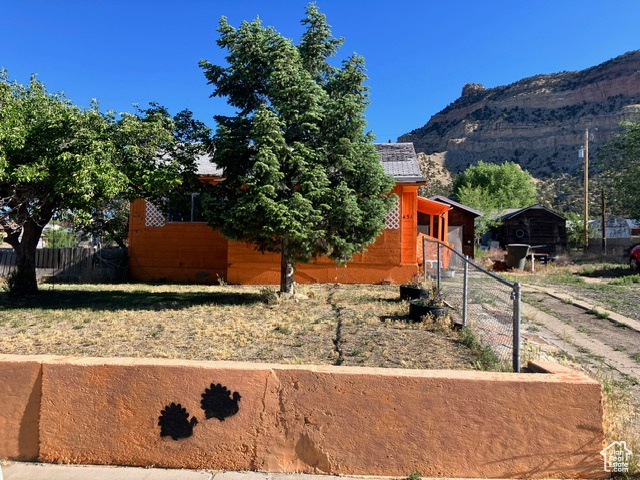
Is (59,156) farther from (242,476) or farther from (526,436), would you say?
(526,436)

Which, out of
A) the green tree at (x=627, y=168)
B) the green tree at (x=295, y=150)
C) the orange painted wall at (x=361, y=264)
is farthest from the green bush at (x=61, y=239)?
the green tree at (x=627, y=168)

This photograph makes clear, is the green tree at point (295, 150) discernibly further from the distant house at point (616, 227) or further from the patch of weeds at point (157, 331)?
the distant house at point (616, 227)

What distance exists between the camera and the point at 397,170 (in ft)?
46.1

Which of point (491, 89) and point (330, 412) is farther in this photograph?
point (491, 89)

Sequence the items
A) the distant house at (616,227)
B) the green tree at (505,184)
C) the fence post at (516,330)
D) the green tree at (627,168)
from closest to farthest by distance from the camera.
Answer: the fence post at (516,330)
the green tree at (627,168)
the distant house at (616,227)
the green tree at (505,184)

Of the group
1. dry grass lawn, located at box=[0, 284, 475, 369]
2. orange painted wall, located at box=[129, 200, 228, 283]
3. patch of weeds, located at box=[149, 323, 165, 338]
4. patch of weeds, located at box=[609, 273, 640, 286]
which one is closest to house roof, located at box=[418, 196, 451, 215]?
patch of weeds, located at box=[609, 273, 640, 286]

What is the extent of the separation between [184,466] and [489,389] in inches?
89.8

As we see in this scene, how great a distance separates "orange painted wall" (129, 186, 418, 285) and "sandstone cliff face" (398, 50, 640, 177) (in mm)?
71471

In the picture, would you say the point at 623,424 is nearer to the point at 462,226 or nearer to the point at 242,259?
the point at 242,259

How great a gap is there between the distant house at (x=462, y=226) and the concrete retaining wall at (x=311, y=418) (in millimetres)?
24366

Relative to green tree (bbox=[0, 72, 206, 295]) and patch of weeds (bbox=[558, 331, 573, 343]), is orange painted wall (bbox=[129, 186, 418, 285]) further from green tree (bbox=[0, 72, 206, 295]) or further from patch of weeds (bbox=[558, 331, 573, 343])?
patch of weeds (bbox=[558, 331, 573, 343])

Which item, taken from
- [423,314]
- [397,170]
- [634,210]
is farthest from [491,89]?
[423,314]

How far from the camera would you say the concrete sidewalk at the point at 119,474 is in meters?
3.15

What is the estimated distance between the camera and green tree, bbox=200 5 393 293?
8789 mm
